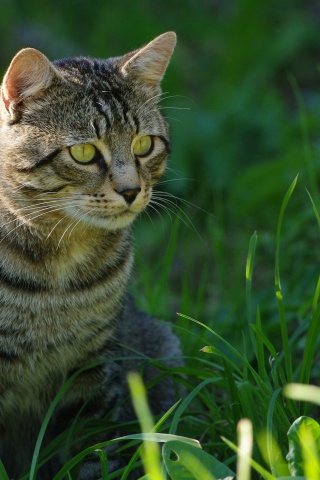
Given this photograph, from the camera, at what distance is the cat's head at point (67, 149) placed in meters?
2.52

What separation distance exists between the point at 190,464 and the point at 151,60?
147 cm

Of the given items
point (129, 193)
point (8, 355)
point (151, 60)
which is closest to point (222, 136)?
point (151, 60)

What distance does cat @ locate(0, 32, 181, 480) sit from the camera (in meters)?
2.53

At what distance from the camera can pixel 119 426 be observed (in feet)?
8.63

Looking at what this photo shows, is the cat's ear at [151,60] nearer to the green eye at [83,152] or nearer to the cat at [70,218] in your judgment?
the cat at [70,218]

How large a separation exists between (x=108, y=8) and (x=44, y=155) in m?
4.33

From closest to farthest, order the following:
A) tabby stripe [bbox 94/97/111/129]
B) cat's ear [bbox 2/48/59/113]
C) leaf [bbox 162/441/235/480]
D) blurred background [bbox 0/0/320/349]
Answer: leaf [bbox 162/441/235/480], cat's ear [bbox 2/48/59/113], tabby stripe [bbox 94/97/111/129], blurred background [bbox 0/0/320/349]

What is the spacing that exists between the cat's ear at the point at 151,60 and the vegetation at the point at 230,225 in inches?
7.7

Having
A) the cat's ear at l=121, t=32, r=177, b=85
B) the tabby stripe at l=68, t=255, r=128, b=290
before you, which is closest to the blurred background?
the tabby stripe at l=68, t=255, r=128, b=290

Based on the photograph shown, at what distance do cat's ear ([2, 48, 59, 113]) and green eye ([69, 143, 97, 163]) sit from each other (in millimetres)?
219

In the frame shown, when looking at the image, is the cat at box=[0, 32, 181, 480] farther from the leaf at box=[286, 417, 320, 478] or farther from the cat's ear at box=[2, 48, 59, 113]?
the leaf at box=[286, 417, 320, 478]

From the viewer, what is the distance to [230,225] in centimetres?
483

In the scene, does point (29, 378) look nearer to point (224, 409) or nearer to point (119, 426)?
point (119, 426)

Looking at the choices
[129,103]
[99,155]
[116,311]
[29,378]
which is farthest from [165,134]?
[29,378]
